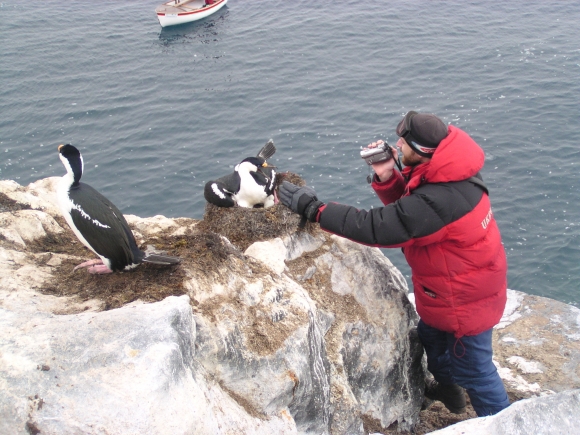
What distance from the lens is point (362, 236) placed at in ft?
18.7

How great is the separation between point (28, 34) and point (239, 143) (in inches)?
768

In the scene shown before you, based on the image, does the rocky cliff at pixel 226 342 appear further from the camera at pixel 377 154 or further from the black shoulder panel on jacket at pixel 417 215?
the camera at pixel 377 154

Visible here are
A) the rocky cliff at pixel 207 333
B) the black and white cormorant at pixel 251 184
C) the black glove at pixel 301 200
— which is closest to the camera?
the rocky cliff at pixel 207 333

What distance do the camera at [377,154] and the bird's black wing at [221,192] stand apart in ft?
8.18

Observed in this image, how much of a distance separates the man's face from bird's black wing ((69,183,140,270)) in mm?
2954

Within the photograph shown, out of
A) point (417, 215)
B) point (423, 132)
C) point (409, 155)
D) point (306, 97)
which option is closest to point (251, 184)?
point (409, 155)

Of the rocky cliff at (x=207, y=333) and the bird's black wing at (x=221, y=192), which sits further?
the bird's black wing at (x=221, y=192)

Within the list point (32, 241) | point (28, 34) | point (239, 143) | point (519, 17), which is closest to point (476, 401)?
point (32, 241)

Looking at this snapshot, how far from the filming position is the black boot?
7.02 m

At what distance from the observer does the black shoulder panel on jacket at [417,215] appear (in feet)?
17.9

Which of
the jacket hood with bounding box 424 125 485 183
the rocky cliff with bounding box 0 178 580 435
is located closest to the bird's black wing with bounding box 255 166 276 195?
the rocky cliff with bounding box 0 178 580 435

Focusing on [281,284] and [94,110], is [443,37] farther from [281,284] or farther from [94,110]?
[281,284]

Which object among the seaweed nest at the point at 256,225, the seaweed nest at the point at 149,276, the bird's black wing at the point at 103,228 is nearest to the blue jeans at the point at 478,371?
the seaweed nest at the point at 256,225

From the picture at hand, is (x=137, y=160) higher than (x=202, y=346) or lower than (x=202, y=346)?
lower
